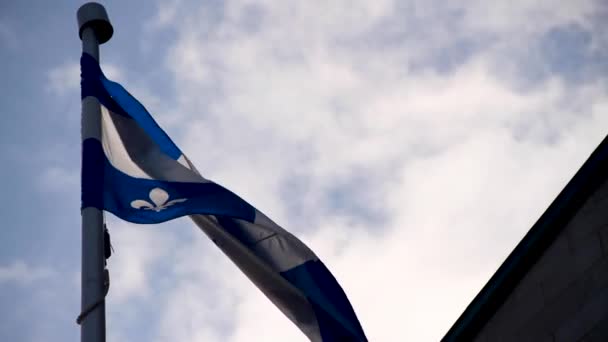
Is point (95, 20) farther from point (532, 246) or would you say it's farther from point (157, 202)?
point (532, 246)

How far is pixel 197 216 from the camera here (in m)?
9.21

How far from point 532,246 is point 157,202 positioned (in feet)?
12.3

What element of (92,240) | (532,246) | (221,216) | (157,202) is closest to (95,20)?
(157,202)

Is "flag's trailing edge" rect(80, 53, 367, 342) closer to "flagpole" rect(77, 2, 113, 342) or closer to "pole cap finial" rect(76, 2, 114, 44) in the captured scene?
"flagpole" rect(77, 2, 113, 342)

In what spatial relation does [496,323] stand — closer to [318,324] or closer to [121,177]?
[318,324]

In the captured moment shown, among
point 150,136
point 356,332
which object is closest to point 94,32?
point 150,136

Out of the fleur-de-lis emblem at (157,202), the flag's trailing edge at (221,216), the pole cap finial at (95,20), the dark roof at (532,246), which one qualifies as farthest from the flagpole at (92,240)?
the dark roof at (532,246)

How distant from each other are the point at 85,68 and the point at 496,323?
16.2 feet

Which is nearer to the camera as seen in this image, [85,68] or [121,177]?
[121,177]

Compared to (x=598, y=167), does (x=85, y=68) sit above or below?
above

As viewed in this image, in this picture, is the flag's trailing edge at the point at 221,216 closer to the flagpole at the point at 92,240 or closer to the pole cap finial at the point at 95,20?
the flagpole at the point at 92,240

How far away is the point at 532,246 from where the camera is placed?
30.8ft

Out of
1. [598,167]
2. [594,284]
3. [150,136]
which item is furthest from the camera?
[150,136]

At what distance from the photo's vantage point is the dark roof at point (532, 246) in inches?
356
